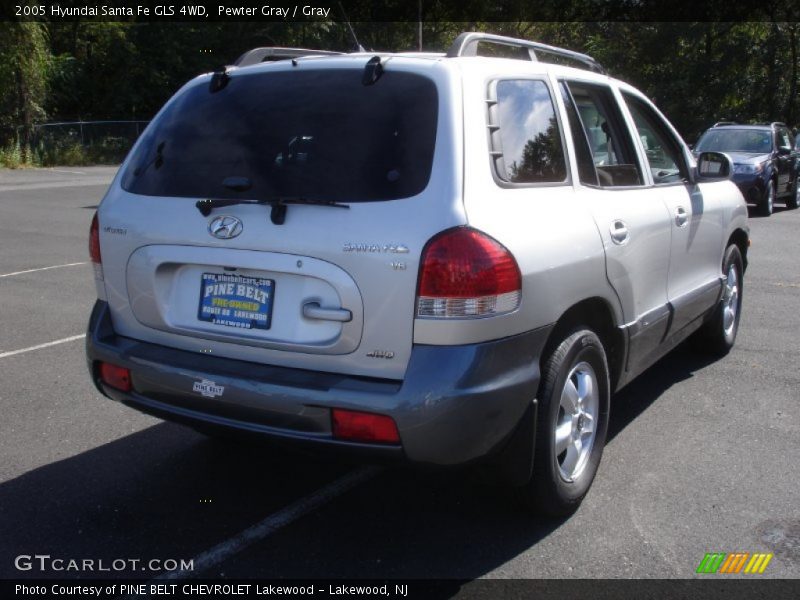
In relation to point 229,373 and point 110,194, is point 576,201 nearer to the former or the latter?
→ point 229,373

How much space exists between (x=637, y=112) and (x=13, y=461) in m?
3.84

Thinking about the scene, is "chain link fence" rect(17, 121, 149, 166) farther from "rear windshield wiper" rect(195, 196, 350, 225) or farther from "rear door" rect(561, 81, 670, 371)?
"rear windshield wiper" rect(195, 196, 350, 225)

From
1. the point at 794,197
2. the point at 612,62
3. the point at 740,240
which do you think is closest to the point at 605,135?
the point at 740,240

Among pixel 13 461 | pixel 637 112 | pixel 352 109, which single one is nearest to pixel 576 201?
pixel 352 109

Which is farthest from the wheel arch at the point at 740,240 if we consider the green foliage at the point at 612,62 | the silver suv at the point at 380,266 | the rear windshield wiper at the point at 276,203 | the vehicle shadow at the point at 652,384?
the green foliage at the point at 612,62

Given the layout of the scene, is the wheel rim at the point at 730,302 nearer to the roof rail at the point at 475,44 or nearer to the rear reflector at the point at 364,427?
the roof rail at the point at 475,44

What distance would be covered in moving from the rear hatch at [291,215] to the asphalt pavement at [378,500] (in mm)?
572

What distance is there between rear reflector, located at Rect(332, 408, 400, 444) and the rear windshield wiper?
2.45 ft

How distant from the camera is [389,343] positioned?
318 centimetres

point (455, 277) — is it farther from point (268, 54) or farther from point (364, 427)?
point (268, 54)

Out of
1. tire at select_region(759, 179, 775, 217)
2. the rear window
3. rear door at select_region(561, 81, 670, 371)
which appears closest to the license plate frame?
the rear window

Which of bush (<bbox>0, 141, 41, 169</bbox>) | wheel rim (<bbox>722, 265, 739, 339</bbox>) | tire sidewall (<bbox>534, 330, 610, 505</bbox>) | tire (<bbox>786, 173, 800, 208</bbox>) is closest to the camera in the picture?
tire sidewall (<bbox>534, 330, 610, 505</bbox>)

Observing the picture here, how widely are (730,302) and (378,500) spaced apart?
11.6ft

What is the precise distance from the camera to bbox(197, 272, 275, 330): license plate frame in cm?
341
